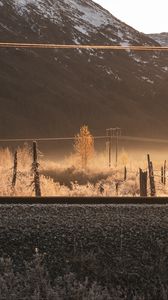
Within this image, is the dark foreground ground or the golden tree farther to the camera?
the golden tree

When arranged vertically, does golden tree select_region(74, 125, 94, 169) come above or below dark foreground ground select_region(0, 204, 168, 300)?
above

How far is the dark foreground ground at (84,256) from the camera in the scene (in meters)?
6.83

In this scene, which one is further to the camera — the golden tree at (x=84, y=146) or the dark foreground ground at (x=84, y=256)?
the golden tree at (x=84, y=146)

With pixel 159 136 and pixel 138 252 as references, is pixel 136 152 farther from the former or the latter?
pixel 138 252

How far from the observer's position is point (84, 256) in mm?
7500

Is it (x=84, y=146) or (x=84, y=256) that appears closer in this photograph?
(x=84, y=256)

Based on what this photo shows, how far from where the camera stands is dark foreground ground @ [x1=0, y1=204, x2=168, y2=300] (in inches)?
269

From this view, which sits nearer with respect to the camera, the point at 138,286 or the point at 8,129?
the point at 138,286

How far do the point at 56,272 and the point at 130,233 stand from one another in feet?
3.84

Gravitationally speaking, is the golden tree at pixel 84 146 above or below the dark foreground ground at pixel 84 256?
above

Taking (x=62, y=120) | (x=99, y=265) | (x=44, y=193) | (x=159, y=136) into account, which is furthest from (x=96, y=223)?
(x=159, y=136)

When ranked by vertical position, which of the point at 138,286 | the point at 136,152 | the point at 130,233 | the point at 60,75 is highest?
the point at 60,75

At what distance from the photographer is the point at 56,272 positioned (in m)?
7.40

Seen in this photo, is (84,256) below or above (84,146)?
below
